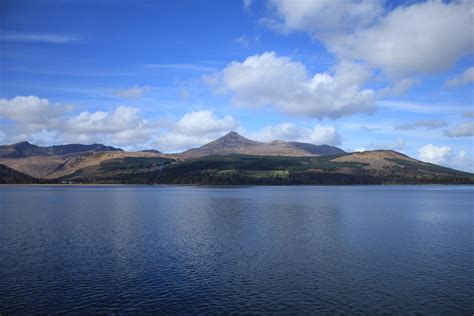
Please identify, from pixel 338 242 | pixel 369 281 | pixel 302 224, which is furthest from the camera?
pixel 302 224

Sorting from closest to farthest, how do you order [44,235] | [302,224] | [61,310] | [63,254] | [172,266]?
[61,310], [172,266], [63,254], [44,235], [302,224]

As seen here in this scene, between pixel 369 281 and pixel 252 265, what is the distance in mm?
11921

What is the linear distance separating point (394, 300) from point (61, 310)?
82.8 feet

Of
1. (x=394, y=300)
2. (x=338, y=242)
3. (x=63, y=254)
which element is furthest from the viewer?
(x=338, y=242)

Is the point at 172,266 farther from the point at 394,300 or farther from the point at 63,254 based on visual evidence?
the point at 394,300

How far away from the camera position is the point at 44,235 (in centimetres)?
5862

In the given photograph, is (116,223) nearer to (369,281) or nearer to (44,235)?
(44,235)

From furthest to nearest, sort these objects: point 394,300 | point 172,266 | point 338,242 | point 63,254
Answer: point 338,242
point 63,254
point 172,266
point 394,300

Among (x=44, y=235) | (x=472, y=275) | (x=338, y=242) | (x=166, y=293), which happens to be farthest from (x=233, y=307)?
(x=44, y=235)

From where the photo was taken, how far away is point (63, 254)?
150 ft

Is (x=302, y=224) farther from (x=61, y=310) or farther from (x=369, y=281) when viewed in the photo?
(x=61, y=310)

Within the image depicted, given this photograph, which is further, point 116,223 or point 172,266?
point 116,223

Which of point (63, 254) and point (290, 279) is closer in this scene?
point (290, 279)

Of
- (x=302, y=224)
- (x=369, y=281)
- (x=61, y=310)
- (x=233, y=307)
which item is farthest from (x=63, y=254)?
(x=302, y=224)
